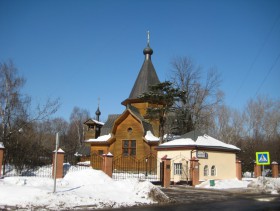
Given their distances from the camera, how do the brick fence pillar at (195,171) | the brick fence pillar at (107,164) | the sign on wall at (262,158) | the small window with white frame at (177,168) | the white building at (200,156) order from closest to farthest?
the sign on wall at (262,158), the brick fence pillar at (107,164), the brick fence pillar at (195,171), the white building at (200,156), the small window with white frame at (177,168)

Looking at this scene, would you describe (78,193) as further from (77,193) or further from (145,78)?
(145,78)

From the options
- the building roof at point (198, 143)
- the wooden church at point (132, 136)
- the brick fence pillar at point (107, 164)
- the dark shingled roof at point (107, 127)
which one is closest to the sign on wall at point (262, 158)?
the building roof at point (198, 143)

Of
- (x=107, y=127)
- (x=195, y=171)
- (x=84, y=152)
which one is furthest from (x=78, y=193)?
(x=84, y=152)

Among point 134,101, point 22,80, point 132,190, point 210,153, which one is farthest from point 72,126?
point 132,190

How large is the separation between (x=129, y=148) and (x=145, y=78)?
31.1ft

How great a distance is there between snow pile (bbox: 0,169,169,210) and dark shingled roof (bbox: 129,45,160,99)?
21.7 metres

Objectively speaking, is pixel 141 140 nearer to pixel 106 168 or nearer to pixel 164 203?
pixel 106 168

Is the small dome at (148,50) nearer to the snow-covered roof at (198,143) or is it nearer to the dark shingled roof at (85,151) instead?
the dark shingled roof at (85,151)

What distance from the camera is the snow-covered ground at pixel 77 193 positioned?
10719 mm

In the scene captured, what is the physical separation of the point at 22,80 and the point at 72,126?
52.7 metres

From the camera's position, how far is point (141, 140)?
107 feet

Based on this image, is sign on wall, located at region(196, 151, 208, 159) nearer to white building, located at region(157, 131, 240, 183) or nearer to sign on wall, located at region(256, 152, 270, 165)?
white building, located at region(157, 131, 240, 183)

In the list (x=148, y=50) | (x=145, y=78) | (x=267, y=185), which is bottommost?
(x=267, y=185)

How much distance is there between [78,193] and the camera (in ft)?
40.5
